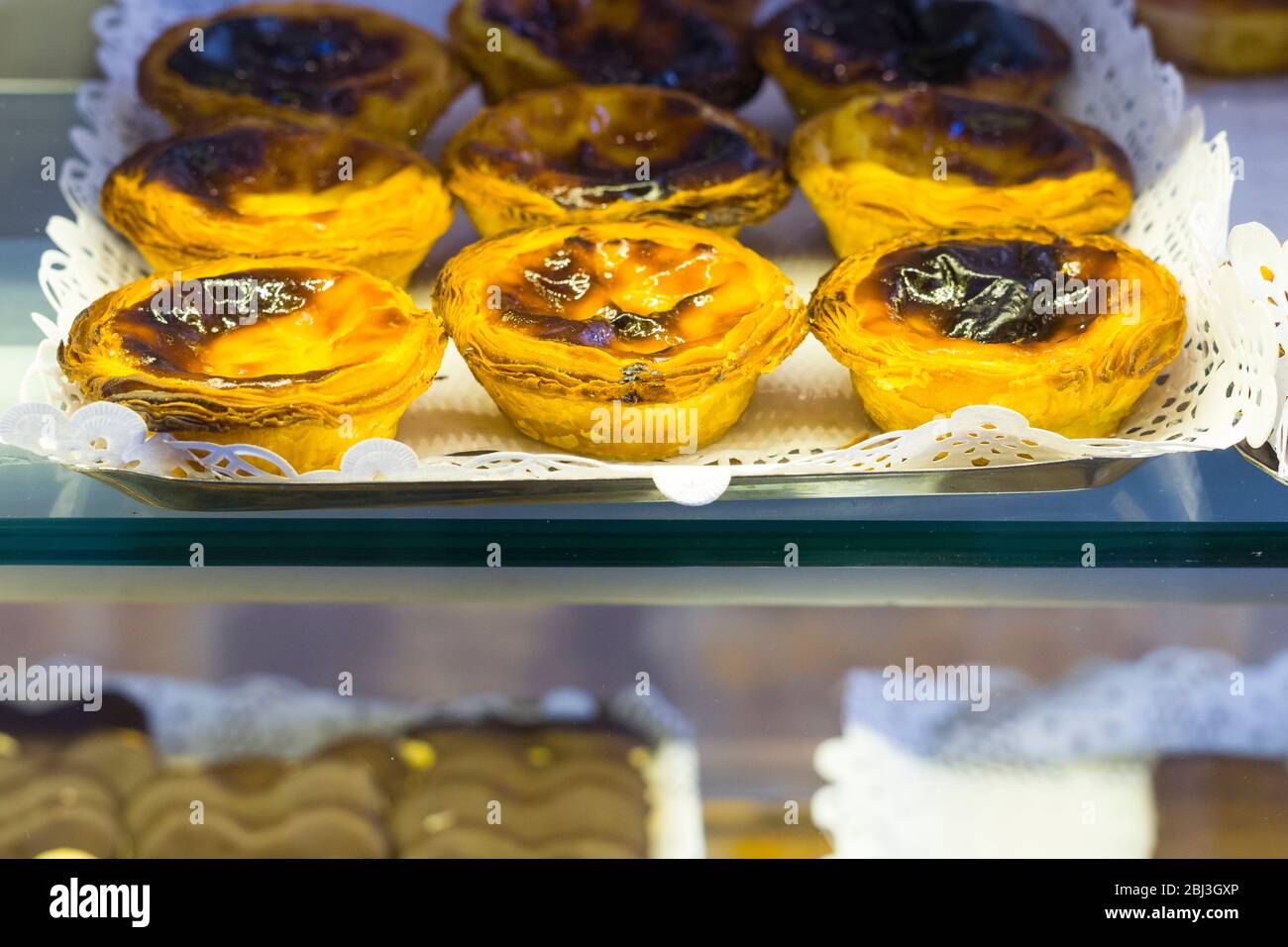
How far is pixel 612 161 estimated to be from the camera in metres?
1.35

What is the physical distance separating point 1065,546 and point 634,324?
0.37 m

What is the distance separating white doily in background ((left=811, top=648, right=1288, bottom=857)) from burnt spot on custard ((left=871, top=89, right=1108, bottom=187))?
1.58 ft

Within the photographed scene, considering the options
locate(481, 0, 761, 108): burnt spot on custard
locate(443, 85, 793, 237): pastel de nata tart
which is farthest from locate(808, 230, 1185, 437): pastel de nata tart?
locate(481, 0, 761, 108): burnt spot on custard

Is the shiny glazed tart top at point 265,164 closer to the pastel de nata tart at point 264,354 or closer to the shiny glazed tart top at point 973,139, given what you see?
the pastel de nata tart at point 264,354

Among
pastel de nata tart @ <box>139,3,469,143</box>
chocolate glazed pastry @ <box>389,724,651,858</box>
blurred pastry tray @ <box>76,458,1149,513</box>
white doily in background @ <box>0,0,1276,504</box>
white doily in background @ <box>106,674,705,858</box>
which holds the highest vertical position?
pastel de nata tart @ <box>139,3,469,143</box>

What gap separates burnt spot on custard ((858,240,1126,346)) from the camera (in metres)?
1.02

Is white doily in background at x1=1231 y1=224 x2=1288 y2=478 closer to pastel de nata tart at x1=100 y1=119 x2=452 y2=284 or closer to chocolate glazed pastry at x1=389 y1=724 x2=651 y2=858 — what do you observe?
chocolate glazed pastry at x1=389 y1=724 x2=651 y2=858

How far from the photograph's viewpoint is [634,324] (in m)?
1.04

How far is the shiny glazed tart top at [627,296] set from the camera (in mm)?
1016

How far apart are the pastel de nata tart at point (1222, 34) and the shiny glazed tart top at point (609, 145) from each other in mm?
519

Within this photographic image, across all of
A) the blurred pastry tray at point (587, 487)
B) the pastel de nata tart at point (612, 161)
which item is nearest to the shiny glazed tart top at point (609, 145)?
the pastel de nata tart at point (612, 161)

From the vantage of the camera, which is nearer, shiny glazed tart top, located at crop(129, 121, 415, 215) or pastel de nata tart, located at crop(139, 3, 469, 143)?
shiny glazed tart top, located at crop(129, 121, 415, 215)

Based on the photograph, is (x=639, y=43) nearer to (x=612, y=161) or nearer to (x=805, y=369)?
(x=612, y=161)
